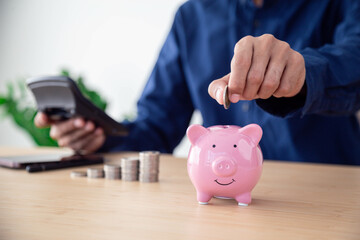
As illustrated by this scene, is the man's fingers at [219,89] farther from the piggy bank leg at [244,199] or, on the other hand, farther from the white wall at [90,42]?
the white wall at [90,42]

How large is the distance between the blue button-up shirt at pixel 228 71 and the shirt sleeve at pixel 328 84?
0.52 ft

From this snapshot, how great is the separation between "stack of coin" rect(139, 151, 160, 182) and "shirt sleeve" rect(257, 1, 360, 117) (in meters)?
0.25

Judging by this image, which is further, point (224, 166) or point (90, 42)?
point (90, 42)

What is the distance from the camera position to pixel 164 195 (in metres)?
0.64

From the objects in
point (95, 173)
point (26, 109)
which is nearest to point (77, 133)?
point (95, 173)

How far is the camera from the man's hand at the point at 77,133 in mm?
1158

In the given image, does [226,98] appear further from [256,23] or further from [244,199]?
[256,23]

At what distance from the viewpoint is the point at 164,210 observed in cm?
54

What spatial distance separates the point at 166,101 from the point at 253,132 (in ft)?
3.40

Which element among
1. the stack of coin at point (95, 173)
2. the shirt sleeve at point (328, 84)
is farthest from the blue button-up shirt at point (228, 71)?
the stack of coin at point (95, 173)

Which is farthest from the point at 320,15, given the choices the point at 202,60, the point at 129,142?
the point at 129,142

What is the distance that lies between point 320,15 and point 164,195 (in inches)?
39.7

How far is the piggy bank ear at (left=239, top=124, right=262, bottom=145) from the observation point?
23.0 inches

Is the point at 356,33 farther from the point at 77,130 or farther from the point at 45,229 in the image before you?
the point at 45,229
